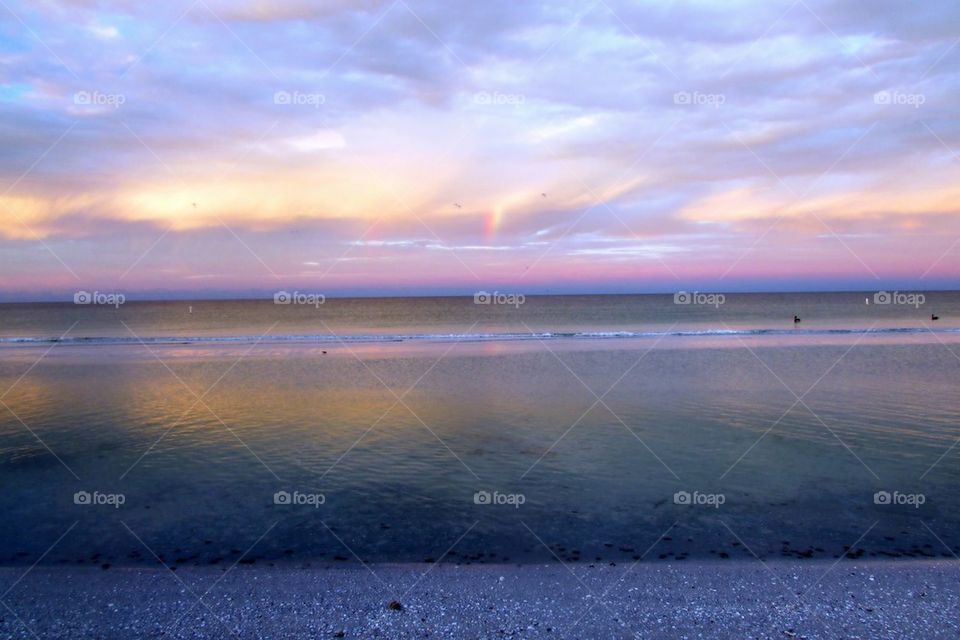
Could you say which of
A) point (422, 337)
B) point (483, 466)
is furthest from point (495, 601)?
point (422, 337)

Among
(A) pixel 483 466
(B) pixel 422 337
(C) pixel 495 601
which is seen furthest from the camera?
(B) pixel 422 337

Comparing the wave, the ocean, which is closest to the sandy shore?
the ocean

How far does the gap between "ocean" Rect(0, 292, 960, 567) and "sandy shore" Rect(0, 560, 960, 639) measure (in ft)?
1.67

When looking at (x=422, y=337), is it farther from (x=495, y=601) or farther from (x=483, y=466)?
(x=495, y=601)

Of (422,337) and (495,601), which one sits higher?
(422,337)

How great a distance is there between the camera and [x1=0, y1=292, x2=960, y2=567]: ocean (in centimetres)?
827

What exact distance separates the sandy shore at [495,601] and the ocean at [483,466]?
20.1 inches

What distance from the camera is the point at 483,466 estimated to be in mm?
11734

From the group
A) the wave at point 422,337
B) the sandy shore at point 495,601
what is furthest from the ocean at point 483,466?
the wave at point 422,337

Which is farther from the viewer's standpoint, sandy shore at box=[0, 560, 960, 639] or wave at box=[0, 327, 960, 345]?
wave at box=[0, 327, 960, 345]

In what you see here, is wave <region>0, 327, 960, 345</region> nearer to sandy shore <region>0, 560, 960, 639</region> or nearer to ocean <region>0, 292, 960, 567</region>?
ocean <region>0, 292, 960, 567</region>

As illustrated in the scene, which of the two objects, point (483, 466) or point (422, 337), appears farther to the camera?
point (422, 337)

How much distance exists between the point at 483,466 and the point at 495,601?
16.8 ft

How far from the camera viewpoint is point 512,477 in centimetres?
1105
